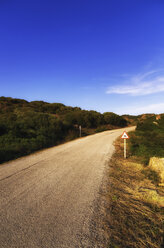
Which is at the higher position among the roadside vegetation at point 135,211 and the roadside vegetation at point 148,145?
the roadside vegetation at point 148,145

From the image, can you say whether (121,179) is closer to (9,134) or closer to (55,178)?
(55,178)

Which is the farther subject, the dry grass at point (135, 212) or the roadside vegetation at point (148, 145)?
the roadside vegetation at point (148, 145)

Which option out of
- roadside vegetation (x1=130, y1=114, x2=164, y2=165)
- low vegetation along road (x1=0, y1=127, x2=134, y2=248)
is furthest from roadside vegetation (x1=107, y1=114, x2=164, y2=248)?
roadside vegetation (x1=130, y1=114, x2=164, y2=165)

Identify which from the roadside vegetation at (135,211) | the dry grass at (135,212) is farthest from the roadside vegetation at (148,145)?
the dry grass at (135,212)

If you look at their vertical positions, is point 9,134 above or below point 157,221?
above

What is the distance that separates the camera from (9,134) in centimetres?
1127

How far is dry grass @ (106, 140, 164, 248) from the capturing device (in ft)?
7.21

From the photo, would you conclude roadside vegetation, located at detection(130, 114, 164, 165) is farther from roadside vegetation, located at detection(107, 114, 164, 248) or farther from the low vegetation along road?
the low vegetation along road

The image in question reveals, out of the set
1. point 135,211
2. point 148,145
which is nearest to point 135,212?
point 135,211

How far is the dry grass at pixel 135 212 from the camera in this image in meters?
2.20

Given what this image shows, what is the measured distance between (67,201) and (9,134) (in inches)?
392

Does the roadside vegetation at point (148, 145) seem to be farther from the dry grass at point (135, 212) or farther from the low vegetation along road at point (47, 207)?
the low vegetation along road at point (47, 207)

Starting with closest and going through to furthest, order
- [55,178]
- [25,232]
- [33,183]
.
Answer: [25,232]
[33,183]
[55,178]

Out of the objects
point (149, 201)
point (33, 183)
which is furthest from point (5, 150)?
point (149, 201)
